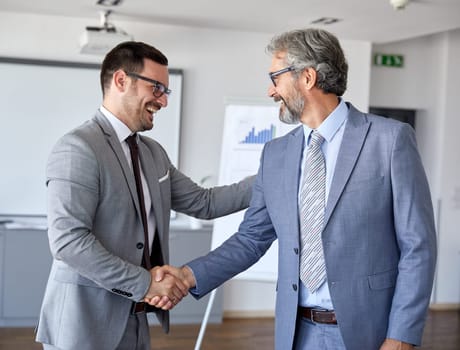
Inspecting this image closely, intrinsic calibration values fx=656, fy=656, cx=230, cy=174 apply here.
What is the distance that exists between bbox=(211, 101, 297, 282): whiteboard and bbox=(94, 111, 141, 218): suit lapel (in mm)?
2344

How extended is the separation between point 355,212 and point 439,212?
18.8 ft

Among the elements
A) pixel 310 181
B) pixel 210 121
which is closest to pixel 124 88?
pixel 310 181

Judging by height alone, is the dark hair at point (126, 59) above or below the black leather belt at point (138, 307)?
above

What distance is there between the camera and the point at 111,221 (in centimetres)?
235

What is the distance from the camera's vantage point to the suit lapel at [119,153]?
2393 mm

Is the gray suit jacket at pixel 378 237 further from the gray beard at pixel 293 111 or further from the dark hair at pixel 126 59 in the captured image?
the dark hair at pixel 126 59

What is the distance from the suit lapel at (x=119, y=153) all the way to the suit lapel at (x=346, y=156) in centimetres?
72

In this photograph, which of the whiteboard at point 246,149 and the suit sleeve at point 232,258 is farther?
the whiteboard at point 246,149

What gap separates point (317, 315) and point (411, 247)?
0.39 metres

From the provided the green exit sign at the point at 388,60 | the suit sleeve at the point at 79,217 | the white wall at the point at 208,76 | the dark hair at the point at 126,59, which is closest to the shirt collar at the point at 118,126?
the dark hair at the point at 126,59

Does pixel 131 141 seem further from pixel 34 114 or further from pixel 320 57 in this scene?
pixel 34 114

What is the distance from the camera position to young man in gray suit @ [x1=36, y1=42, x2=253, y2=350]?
89.4 inches

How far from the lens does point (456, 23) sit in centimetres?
586

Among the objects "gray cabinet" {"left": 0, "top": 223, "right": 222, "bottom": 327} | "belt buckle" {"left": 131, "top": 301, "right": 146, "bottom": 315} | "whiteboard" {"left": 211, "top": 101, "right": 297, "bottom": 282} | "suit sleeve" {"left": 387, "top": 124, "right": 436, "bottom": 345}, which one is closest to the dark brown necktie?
"belt buckle" {"left": 131, "top": 301, "right": 146, "bottom": 315}
